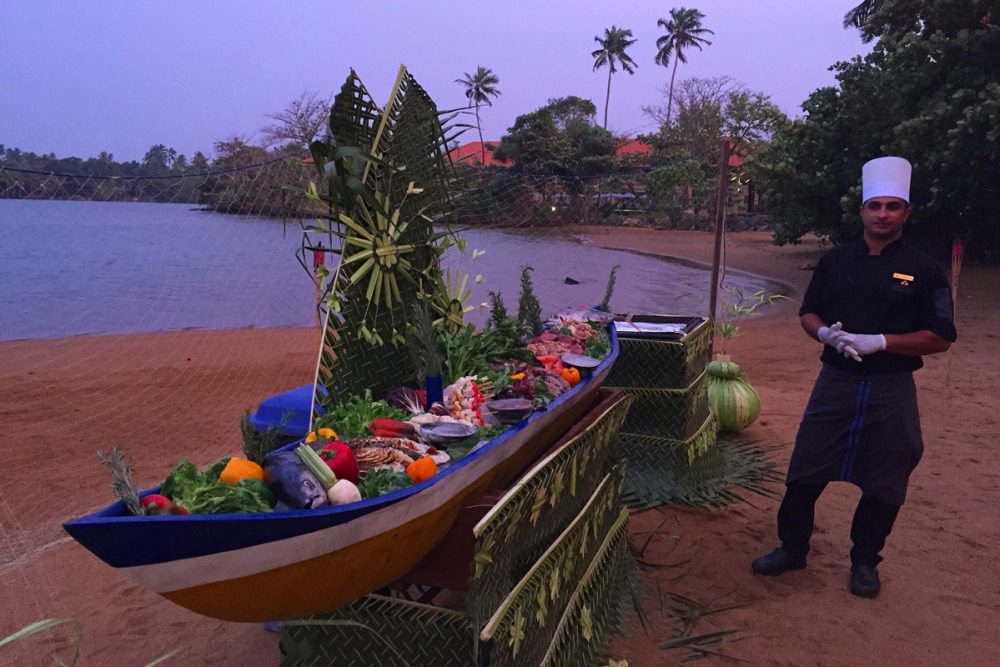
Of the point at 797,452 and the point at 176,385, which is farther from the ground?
the point at 797,452

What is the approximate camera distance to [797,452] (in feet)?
13.4

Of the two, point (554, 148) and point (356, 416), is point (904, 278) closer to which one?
point (356, 416)

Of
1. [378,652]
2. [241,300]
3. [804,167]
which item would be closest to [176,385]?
[378,652]

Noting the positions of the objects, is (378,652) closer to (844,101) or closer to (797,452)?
(797,452)

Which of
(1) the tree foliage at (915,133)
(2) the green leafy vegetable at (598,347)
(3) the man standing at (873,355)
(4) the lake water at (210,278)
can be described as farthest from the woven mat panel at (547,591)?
(1) the tree foliage at (915,133)

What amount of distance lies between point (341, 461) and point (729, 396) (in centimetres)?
509

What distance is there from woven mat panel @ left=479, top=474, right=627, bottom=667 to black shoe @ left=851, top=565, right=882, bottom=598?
4.71 ft

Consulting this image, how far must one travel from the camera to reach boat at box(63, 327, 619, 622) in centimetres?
181

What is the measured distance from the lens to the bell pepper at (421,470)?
2.27 m

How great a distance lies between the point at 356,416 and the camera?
2.91 metres

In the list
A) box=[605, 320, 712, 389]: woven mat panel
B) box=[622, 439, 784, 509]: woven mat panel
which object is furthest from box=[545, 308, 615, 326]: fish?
box=[622, 439, 784, 509]: woven mat panel

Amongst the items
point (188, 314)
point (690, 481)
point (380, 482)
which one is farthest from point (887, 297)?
point (188, 314)

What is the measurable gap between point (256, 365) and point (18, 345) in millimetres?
5351

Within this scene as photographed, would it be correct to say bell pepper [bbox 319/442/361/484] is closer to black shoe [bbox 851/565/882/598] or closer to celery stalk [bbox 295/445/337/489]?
celery stalk [bbox 295/445/337/489]
